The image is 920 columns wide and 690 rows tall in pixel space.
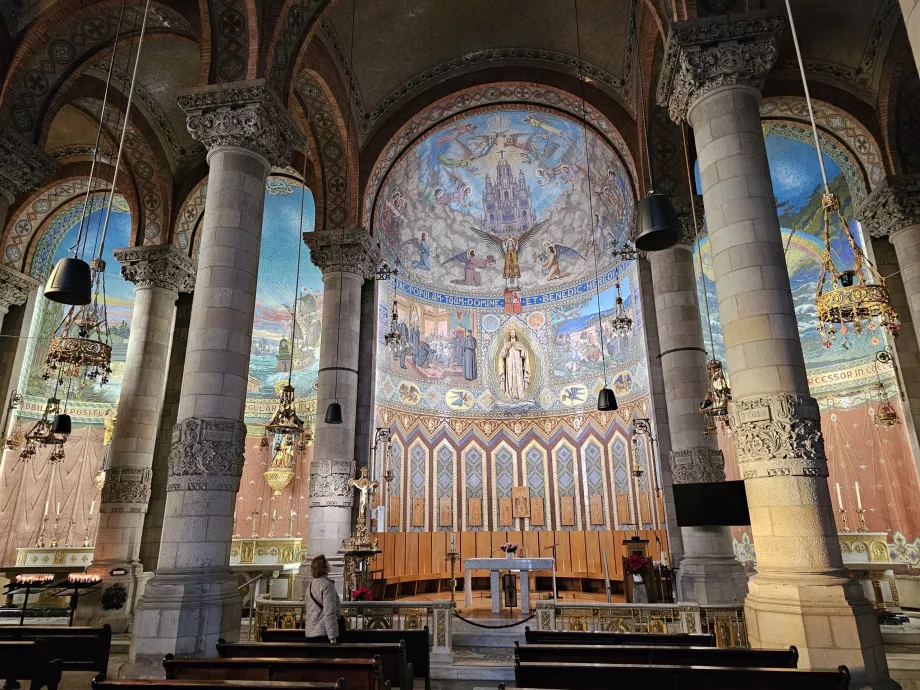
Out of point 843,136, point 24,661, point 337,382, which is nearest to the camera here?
point 24,661

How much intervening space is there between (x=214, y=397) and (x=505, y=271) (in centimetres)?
1491

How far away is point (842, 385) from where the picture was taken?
669 inches

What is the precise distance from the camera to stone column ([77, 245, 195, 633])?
41.5ft

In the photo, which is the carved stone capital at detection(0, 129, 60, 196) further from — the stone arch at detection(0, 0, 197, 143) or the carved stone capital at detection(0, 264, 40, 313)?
the carved stone capital at detection(0, 264, 40, 313)

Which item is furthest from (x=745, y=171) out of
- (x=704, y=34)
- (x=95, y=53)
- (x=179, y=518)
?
(x=95, y=53)

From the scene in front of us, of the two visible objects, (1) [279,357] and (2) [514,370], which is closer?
(2) [514,370]

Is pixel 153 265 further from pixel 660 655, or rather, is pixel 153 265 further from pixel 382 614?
pixel 660 655

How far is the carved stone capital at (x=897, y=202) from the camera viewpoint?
12.5 metres

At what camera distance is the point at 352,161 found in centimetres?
1515

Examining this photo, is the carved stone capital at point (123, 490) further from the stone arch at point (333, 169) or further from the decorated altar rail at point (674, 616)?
the decorated altar rail at point (674, 616)

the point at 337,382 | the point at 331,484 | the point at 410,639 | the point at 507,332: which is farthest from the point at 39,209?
the point at 410,639

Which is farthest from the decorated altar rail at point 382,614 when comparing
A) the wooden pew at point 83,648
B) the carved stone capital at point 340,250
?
the carved stone capital at point 340,250

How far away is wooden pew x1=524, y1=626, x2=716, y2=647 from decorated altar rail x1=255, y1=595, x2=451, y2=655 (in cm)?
235

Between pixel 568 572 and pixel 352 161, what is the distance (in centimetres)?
1344
